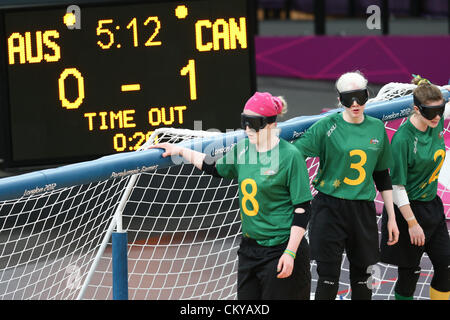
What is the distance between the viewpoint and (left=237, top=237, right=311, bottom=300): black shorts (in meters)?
4.32

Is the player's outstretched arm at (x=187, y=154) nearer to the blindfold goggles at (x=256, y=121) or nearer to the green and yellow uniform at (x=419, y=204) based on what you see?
the blindfold goggles at (x=256, y=121)

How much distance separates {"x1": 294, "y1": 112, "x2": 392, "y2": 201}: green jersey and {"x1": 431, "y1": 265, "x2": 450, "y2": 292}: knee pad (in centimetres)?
75

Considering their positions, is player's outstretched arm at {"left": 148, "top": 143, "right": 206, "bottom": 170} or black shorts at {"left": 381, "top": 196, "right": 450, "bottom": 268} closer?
player's outstretched arm at {"left": 148, "top": 143, "right": 206, "bottom": 170}

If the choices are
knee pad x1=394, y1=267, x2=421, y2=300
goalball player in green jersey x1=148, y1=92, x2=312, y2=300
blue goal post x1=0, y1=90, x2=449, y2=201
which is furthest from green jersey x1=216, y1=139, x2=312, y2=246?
knee pad x1=394, y1=267, x2=421, y2=300

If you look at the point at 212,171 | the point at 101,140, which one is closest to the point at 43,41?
the point at 101,140

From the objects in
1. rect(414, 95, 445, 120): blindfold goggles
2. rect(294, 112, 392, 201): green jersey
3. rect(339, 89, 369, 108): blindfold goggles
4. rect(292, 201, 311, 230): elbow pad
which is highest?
rect(339, 89, 369, 108): blindfold goggles

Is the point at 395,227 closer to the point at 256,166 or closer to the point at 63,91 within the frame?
the point at 256,166

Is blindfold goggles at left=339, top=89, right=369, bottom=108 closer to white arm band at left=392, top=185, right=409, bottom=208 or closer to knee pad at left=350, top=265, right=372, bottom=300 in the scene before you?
white arm band at left=392, top=185, right=409, bottom=208

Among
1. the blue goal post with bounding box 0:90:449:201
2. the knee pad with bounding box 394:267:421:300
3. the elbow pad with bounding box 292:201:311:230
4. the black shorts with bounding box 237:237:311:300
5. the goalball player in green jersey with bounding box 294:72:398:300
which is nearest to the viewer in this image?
the blue goal post with bounding box 0:90:449:201

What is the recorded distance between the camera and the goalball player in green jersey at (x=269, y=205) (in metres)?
4.24

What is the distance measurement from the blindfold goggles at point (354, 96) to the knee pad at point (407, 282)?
3.64 feet

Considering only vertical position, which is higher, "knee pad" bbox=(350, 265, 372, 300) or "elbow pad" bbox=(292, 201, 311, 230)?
"elbow pad" bbox=(292, 201, 311, 230)

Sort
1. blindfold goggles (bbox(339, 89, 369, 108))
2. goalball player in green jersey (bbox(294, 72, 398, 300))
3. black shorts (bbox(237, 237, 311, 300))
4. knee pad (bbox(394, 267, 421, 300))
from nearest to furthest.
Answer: black shorts (bbox(237, 237, 311, 300))
blindfold goggles (bbox(339, 89, 369, 108))
goalball player in green jersey (bbox(294, 72, 398, 300))
knee pad (bbox(394, 267, 421, 300))
